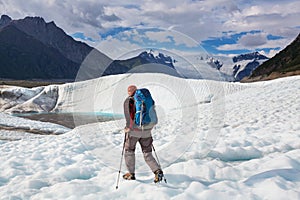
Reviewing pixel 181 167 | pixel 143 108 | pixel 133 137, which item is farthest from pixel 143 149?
pixel 181 167

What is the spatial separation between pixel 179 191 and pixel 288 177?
1968mm

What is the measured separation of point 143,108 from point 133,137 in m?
0.64

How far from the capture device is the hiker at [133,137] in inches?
189

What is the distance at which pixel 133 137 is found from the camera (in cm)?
498

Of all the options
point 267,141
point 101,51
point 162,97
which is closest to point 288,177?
point 267,141

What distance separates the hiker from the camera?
15.8ft

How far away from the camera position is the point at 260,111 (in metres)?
13.1

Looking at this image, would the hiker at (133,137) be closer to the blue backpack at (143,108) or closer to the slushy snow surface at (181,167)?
the blue backpack at (143,108)

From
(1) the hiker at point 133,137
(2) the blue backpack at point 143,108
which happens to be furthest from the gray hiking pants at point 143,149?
(2) the blue backpack at point 143,108

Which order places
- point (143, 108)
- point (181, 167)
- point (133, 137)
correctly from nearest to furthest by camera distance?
point (143, 108) → point (133, 137) → point (181, 167)

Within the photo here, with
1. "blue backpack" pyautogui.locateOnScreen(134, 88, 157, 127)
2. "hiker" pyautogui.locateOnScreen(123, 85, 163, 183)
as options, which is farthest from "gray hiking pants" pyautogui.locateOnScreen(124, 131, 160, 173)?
"blue backpack" pyautogui.locateOnScreen(134, 88, 157, 127)

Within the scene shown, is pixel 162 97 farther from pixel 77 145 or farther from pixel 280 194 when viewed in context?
pixel 280 194

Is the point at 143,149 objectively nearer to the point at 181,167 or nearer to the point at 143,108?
the point at 143,108

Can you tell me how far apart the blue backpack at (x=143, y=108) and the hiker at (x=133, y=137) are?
123mm
